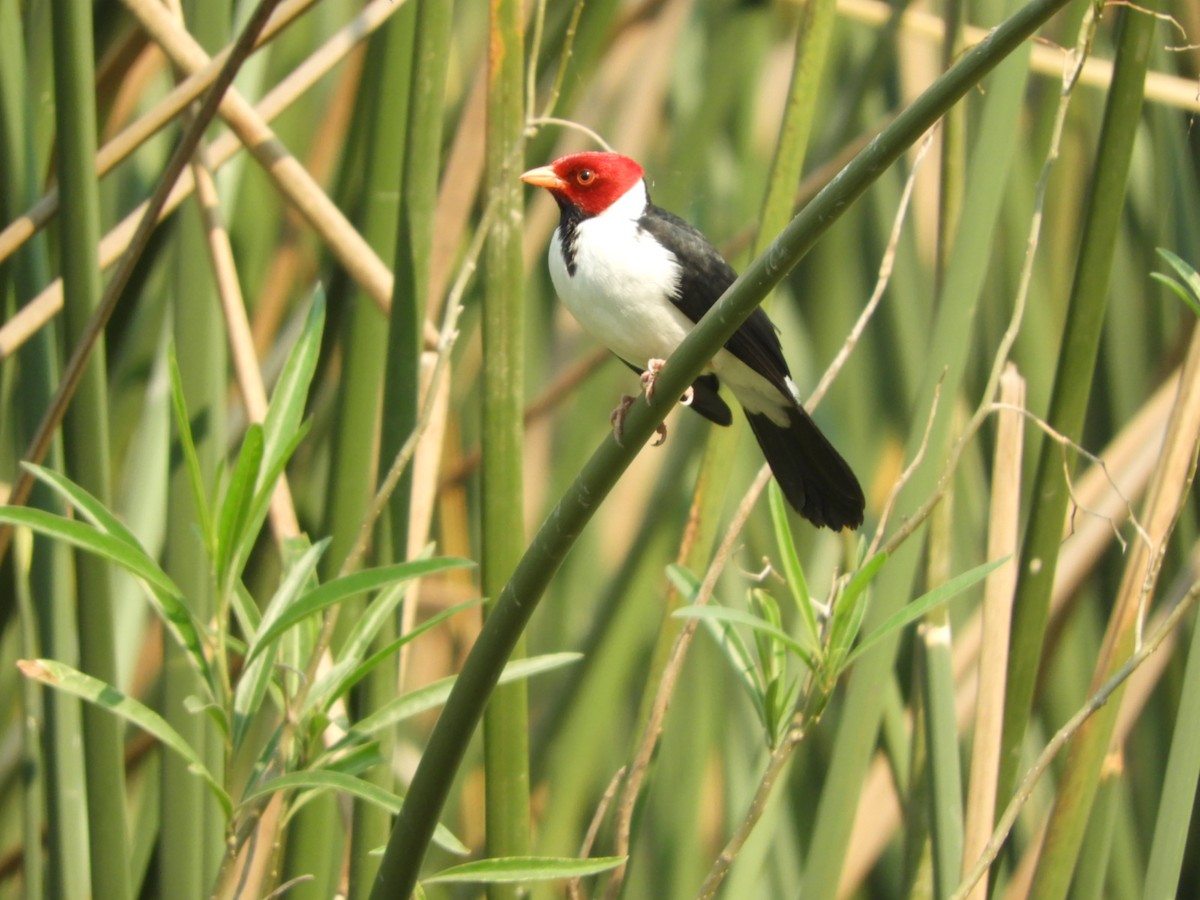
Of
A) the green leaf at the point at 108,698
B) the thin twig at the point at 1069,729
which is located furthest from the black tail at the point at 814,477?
the green leaf at the point at 108,698

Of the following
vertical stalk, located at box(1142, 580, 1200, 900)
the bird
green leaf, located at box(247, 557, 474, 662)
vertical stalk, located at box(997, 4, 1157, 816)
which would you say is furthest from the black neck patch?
vertical stalk, located at box(1142, 580, 1200, 900)

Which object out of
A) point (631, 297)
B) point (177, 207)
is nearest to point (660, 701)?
point (631, 297)

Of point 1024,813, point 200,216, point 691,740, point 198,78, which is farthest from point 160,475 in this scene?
point 1024,813

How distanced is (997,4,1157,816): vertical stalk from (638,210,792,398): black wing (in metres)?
0.39

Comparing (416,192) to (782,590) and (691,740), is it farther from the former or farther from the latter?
(782,590)

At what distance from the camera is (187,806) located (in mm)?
1357

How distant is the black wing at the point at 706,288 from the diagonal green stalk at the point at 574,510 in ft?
1.88

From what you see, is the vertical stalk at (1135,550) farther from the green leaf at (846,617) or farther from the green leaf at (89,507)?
the green leaf at (89,507)

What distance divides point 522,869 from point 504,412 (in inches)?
16.2

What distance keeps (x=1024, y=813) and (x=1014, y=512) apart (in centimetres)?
69

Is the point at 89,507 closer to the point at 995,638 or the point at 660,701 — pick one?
the point at 660,701

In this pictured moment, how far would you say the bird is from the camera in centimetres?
163

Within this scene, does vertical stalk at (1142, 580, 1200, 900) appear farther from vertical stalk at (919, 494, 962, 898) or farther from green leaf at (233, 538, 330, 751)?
green leaf at (233, 538, 330, 751)

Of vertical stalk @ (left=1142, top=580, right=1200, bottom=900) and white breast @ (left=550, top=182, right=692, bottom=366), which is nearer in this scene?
vertical stalk @ (left=1142, top=580, right=1200, bottom=900)
